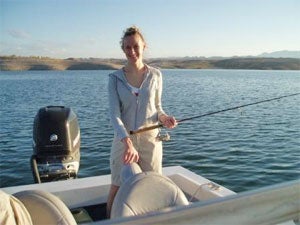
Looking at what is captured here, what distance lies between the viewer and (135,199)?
2172 mm

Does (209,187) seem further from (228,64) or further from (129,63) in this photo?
(228,64)

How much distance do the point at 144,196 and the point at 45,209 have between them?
0.64m

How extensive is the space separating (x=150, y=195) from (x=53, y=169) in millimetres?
2851

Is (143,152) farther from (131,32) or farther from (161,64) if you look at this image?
(161,64)

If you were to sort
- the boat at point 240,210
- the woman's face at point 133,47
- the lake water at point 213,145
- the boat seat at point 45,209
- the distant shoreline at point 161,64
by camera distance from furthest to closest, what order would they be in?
the distant shoreline at point 161,64, the lake water at point 213,145, the woman's face at point 133,47, the boat seat at point 45,209, the boat at point 240,210

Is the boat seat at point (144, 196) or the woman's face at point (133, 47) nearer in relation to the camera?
the boat seat at point (144, 196)

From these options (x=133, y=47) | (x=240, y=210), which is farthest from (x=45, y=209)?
(x=133, y=47)

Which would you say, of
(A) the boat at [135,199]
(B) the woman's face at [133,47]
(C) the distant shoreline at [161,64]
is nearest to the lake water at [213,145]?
(A) the boat at [135,199]

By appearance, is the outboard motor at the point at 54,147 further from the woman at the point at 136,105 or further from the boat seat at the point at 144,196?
the boat seat at the point at 144,196

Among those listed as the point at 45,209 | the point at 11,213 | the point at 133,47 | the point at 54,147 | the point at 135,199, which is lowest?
the point at 54,147

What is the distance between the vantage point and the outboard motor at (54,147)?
4852 millimetres

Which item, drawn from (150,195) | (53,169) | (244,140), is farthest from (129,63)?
(244,140)

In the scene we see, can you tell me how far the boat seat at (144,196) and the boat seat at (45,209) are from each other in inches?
18.9

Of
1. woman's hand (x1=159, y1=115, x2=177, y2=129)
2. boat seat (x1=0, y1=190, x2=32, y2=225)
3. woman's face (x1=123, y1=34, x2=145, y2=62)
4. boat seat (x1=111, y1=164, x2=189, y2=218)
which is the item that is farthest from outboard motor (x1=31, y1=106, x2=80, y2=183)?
boat seat (x1=0, y1=190, x2=32, y2=225)
